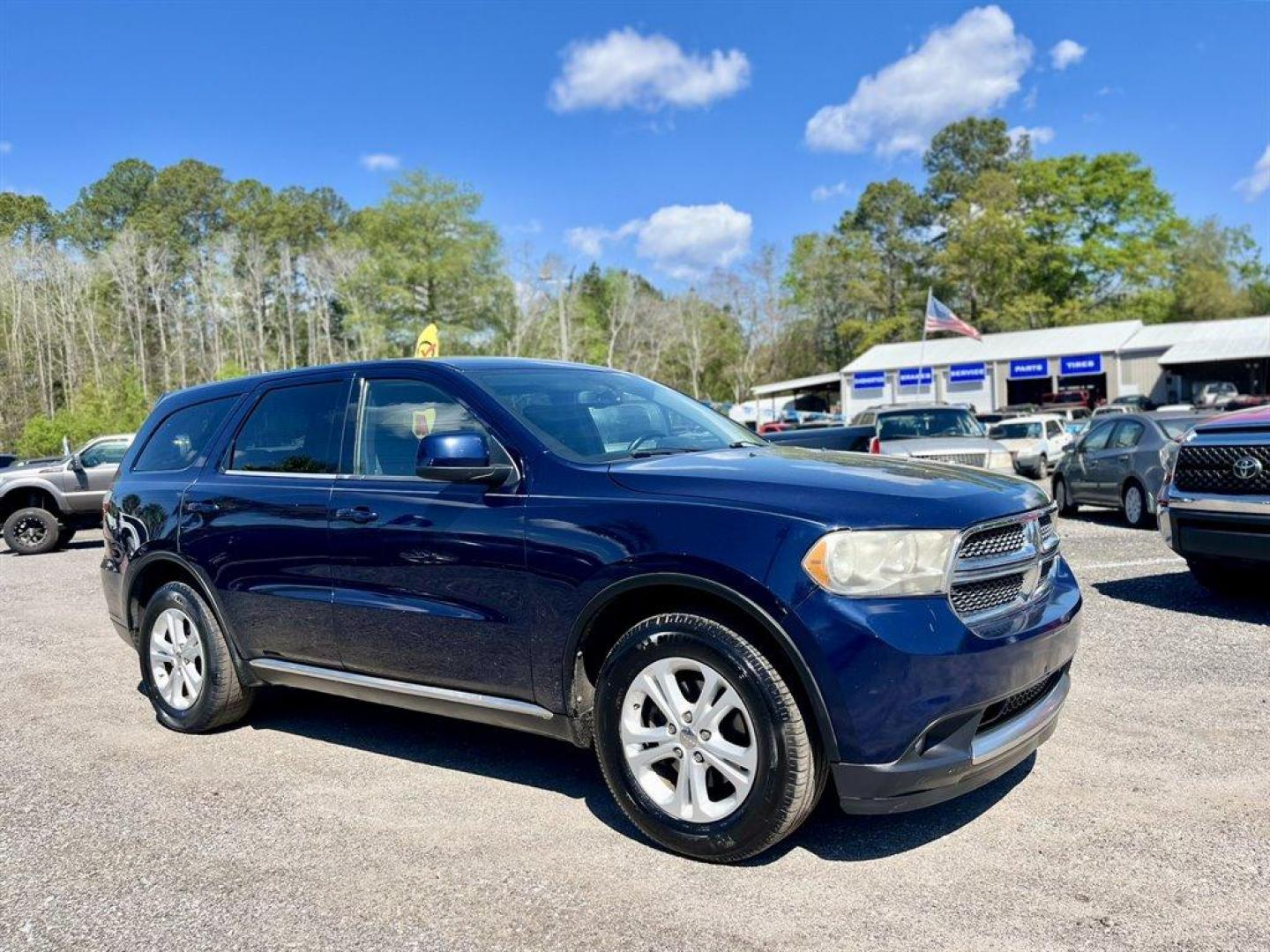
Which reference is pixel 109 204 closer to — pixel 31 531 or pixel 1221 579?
pixel 31 531

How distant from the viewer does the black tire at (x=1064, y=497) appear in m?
14.2

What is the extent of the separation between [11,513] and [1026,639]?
16183mm

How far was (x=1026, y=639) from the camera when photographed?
131 inches

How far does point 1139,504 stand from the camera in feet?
40.4

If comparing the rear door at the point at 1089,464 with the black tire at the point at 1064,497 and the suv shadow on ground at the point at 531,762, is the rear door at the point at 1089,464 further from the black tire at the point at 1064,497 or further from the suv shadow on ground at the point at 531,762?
the suv shadow on ground at the point at 531,762

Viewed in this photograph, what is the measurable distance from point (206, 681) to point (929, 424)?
11.7 metres

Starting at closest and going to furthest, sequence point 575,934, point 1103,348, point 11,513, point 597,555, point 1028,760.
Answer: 1. point 575,934
2. point 597,555
3. point 1028,760
4. point 11,513
5. point 1103,348

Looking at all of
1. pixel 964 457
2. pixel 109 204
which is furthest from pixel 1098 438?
pixel 109 204

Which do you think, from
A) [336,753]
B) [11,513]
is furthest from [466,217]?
[336,753]

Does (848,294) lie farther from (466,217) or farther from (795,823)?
(795,823)

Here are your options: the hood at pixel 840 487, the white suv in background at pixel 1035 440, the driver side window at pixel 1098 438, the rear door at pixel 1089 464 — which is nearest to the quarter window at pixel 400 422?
the hood at pixel 840 487

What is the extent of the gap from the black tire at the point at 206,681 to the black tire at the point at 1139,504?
1099 centimetres

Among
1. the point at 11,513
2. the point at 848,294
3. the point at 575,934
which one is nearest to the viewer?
the point at 575,934

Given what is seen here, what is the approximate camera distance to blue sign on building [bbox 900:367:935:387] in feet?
176
